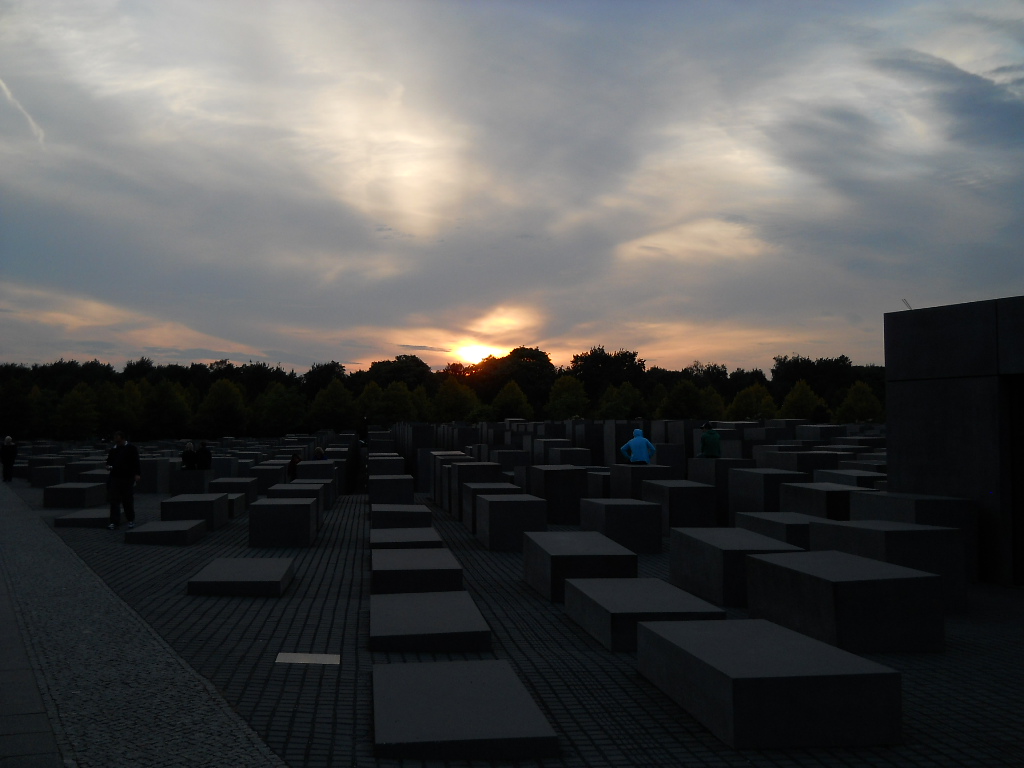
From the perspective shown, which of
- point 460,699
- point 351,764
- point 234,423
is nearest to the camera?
point 351,764

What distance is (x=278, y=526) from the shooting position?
12.7 m

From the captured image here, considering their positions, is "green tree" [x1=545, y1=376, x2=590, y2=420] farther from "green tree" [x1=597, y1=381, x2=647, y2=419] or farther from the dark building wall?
the dark building wall

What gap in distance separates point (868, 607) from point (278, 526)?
9077 millimetres

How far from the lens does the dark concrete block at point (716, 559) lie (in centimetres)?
824

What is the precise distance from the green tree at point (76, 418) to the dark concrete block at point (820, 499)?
5627cm

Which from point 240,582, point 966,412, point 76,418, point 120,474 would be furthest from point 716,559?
point 76,418

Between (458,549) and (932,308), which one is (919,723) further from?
(458,549)

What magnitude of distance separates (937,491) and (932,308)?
2277 mm

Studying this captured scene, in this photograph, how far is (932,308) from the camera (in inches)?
404

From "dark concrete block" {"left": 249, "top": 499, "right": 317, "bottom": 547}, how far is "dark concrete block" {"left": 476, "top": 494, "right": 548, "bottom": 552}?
9.52 feet

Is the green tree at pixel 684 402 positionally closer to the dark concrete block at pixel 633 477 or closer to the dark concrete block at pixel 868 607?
the dark concrete block at pixel 633 477

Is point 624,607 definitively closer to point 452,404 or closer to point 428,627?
point 428,627

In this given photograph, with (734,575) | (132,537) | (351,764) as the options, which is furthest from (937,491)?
(132,537)

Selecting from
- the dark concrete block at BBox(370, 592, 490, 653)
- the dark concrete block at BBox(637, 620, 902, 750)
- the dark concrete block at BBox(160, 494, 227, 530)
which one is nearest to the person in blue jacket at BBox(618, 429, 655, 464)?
the dark concrete block at BBox(160, 494, 227, 530)
